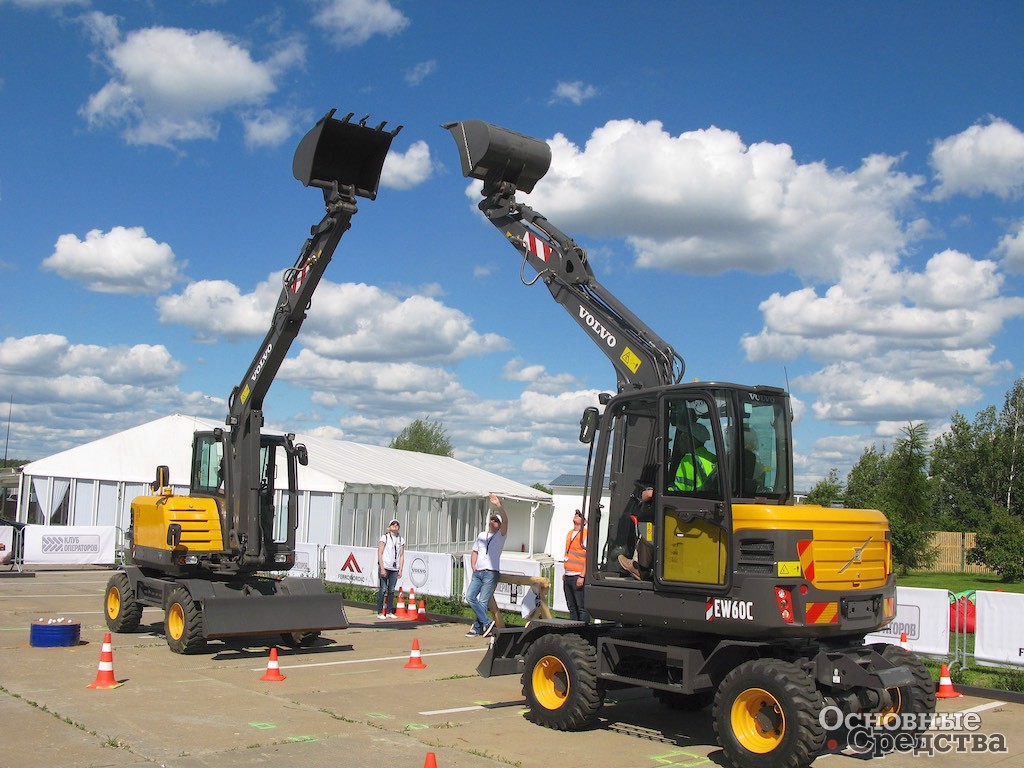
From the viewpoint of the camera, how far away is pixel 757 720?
733 centimetres

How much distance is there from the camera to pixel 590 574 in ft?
28.3

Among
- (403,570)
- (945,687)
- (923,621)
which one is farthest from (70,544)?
(945,687)

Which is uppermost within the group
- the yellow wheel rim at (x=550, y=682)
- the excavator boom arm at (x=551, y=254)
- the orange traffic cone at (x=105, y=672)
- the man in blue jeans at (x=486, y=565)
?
the excavator boom arm at (x=551, y=254)

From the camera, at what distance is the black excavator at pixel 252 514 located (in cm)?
1252

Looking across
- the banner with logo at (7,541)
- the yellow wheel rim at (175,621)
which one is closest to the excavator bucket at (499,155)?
the yellow wheel rim at (175,621)

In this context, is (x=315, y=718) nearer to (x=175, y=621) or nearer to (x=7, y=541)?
(x=175, y=621)

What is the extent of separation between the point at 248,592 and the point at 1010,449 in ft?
176

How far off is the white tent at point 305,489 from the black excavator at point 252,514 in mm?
13254

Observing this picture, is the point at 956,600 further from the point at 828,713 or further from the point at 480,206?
the point at 480,206

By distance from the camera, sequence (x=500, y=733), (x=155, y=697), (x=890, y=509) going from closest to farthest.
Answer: (x=500, y=733) → (x=155, y=697) → (x=890, y=509)

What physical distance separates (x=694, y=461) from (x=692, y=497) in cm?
31

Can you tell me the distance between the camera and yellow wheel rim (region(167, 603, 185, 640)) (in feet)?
41.1

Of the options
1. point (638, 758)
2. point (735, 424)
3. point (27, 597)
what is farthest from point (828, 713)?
point (27, 597)

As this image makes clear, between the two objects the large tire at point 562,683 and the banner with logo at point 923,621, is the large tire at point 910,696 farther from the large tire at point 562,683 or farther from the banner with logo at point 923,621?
the banner with logo at point 923,621
